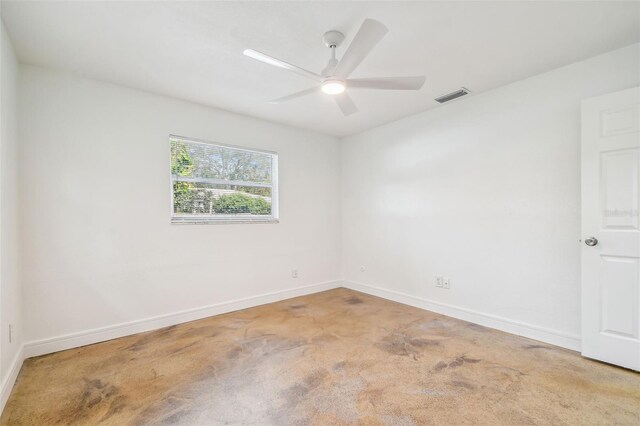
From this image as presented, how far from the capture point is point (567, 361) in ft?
7.47

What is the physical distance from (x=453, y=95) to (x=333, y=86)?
1778mm

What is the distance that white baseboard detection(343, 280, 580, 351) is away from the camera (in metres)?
2.52

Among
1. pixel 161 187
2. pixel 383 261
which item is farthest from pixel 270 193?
pixel 383 261

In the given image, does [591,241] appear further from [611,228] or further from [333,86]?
[333,86]

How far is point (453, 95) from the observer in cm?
310

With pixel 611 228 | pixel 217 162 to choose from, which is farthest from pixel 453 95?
pixel 217 162

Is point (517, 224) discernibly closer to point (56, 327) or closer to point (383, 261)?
point (383, 261)

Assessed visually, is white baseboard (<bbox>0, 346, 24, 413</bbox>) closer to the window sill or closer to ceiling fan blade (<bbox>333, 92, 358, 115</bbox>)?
the window sill

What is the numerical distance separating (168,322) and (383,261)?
2828 mm

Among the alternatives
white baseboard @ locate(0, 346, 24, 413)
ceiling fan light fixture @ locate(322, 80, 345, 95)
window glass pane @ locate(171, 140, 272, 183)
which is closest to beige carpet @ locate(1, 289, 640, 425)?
white baseboard @ locate(0, 346, 24, 413)

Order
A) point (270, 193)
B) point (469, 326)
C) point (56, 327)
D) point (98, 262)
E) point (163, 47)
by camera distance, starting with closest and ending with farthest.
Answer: point (163, 47) < point (56, 327) < point (98, 262) < point (469, 326) < point (270, 193)

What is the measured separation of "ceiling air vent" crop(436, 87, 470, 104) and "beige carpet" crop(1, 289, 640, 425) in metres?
2.48

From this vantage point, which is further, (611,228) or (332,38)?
(611,228)

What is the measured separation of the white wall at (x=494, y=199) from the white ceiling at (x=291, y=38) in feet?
0.92
